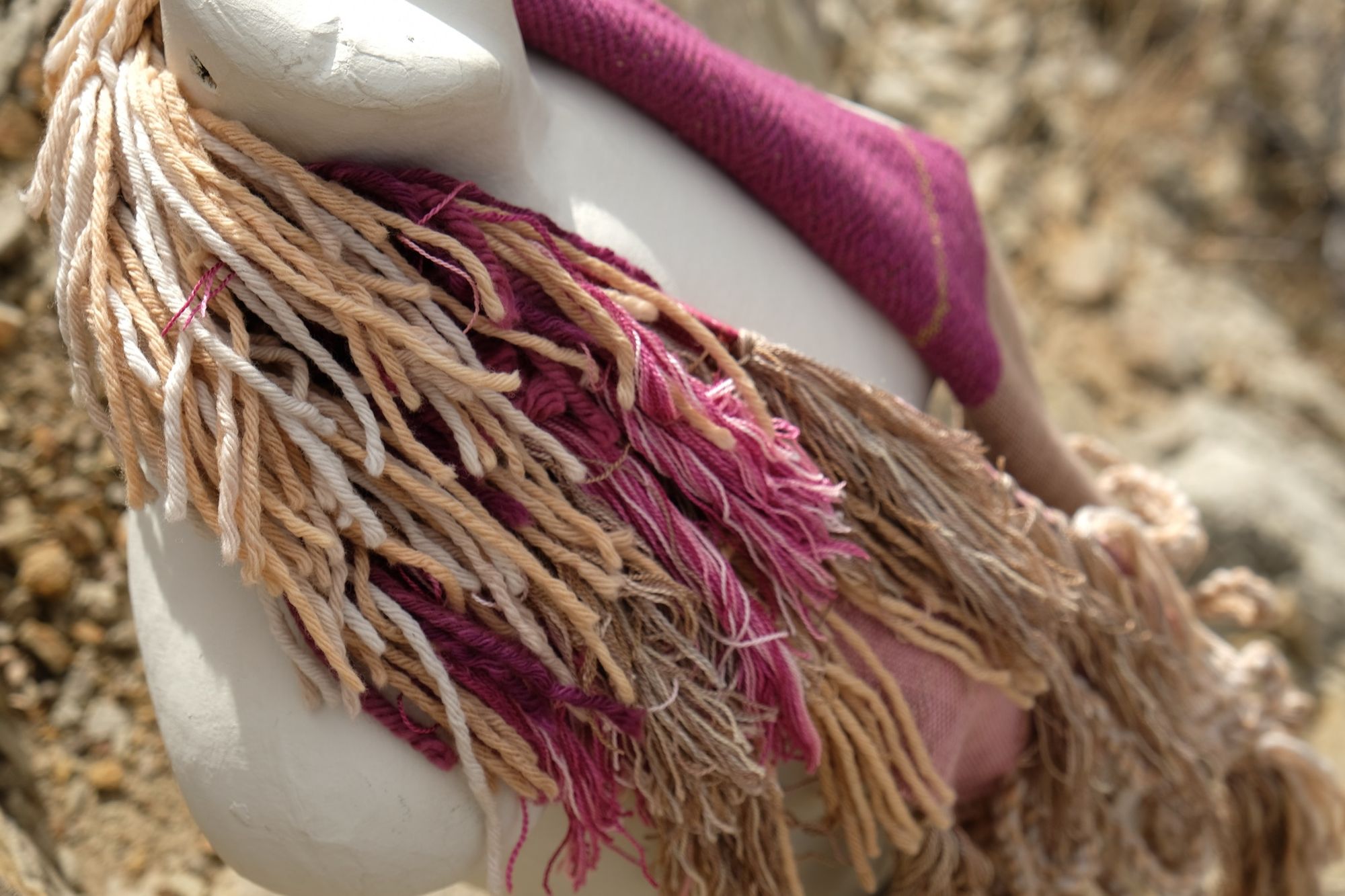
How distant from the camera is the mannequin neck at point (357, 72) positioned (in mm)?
578

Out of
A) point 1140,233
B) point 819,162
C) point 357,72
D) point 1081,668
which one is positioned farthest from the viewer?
point 1140,233

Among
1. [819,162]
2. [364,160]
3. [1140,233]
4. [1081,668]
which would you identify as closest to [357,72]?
[364,160]

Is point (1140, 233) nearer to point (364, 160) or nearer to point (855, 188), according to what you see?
point (855, 188)

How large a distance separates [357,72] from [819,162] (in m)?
Answer: 0.36

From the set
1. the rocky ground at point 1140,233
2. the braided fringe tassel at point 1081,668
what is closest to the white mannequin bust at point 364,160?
the braided fringe tassel at point 1081,668

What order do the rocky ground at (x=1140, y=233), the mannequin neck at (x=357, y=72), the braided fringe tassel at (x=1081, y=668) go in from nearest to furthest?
the mannequin neck at (x=357, y=72) → the braided fringe tassel at (x=1081, y=668) → the rocky ground at (x=1140, y=233)

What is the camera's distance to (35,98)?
3.56 feet

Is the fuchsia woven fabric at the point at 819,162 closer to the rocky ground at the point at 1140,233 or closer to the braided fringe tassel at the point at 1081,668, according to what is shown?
the braided fringe tassel at the point at 1081,668

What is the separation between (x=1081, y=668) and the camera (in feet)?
3.06

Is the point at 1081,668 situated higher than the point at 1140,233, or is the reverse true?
the point at 1140,233

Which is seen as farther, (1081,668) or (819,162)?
(1081,668)

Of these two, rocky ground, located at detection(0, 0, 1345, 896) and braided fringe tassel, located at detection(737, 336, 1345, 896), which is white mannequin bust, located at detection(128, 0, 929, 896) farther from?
rocky ground, located at detection(0, 0, 1345, 896)

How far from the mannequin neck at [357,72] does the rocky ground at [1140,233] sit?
605 mm

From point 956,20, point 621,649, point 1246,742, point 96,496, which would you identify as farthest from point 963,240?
point 956,20
